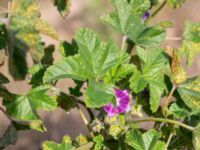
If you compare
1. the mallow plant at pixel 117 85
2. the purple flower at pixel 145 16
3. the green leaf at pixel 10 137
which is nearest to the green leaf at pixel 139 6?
the mallow plant at pixel 117 85

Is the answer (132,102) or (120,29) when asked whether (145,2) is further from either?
(132,102)

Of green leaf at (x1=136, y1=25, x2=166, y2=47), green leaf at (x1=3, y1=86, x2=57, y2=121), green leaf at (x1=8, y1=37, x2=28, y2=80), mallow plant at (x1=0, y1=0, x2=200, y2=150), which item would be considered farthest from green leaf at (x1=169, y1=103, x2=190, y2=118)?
green leaf at (x1=8, y1=37, x2=28, y2=80)

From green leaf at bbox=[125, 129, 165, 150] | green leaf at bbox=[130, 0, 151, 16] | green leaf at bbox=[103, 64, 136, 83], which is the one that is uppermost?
green leaf at bbox=[130, 0, 151, 16]

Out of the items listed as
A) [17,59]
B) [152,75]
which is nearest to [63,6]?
[152,75]

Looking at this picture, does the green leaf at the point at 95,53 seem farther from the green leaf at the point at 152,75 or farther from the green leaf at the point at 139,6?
the green leaf at the point at 139,6

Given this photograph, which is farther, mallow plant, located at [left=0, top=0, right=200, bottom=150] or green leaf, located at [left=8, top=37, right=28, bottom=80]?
mallow plant, located at [left=0, top=0, right=200, bottom=150]

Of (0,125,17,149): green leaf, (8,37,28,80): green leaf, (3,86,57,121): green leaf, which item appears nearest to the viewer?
(8,37,28,80): green leaf

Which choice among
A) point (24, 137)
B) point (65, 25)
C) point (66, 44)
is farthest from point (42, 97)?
point (65, 25)

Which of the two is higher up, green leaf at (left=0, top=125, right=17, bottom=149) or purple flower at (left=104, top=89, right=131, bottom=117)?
purple flower at (left=104, top=89, right=131, bottom=117)

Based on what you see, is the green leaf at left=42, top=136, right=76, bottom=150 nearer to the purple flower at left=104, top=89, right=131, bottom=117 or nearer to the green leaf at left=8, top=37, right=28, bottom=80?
the purple flower at left=104, top=89, right=131, bottom=117
